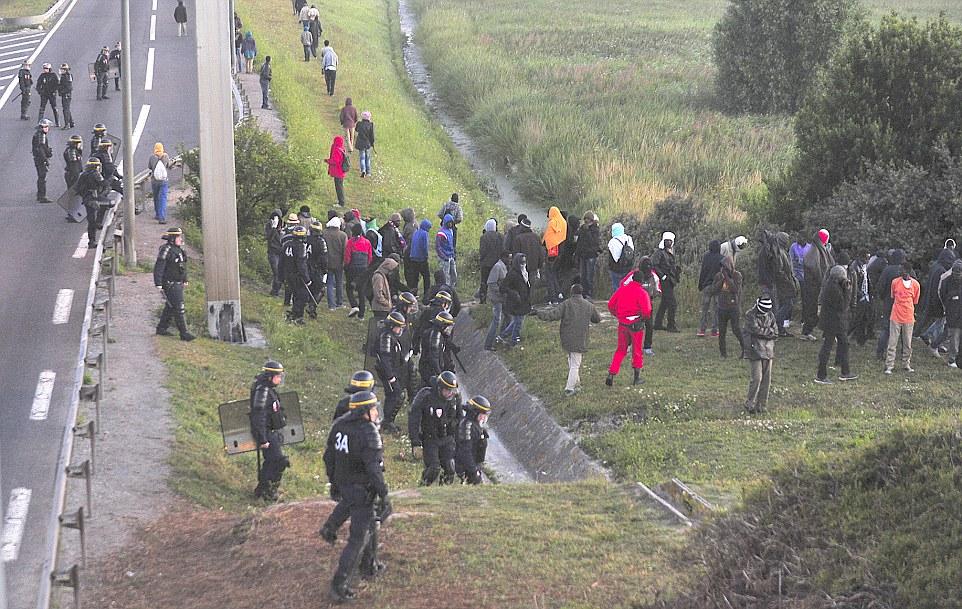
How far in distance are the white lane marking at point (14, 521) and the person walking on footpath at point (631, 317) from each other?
736cm

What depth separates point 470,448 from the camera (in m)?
12.9

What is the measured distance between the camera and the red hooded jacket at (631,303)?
1644 cm

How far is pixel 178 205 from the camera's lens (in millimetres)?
25469

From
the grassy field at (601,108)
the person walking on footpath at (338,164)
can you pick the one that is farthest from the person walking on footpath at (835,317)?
the person walking on footpath at (338,164)

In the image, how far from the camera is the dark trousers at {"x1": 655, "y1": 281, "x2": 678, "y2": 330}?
1958 centimetres

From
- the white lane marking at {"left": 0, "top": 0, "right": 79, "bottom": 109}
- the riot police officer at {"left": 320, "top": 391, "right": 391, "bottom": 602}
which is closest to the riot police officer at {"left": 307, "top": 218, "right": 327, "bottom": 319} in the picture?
the riot police officer at {"left": 320, "top": 391, "right": 391, "bottom": 602}

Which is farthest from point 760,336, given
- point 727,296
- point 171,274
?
point 171,274

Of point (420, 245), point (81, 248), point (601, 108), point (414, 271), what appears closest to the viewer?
point (420, 245)

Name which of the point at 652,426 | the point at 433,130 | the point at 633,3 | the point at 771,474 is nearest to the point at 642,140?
the point at 433,130

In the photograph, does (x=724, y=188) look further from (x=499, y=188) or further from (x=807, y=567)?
(x=807, y=567)

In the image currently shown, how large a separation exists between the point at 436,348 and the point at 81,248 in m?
9.46

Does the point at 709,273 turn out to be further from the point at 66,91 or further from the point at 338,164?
the point at 66,91

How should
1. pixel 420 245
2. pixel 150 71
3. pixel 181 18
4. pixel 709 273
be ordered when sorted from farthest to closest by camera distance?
pixel 181 18
pixel 150 71
pixel 420 245
pixel 709 273

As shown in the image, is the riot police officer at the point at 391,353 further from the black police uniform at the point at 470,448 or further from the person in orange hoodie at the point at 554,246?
the person in orange hoodie at the point at 554,246
